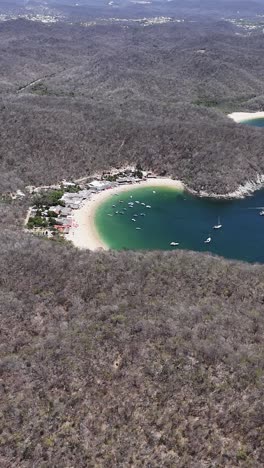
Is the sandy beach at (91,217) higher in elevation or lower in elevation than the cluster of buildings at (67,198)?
lower

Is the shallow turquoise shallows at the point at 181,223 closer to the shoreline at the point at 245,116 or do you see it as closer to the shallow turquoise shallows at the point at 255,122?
the shallow turquoise shallows at the point at 255,122

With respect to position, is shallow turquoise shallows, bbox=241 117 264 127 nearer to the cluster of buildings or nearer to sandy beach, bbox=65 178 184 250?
the cluster of buildings

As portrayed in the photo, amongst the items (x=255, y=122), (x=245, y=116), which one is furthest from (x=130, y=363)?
(x=245, y=116)

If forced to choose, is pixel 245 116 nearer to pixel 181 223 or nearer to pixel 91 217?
pixel 181 223

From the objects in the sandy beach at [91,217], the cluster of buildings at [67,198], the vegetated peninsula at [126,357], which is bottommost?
the sandy beach at [91,217]

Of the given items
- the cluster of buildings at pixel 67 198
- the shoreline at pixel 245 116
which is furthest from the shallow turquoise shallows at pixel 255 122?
the cluster of buildings at pixel 67 198

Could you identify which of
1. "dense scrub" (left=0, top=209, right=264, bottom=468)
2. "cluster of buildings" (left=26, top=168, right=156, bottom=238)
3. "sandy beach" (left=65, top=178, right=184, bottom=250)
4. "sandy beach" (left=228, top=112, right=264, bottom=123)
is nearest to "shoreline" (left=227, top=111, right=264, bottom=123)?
"sandy beach" (left=228, top=112, right=264, bottom=123)

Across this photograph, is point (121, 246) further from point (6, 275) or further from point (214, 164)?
point (214, 164)

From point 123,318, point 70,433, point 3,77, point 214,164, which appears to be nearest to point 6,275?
point 123,318
